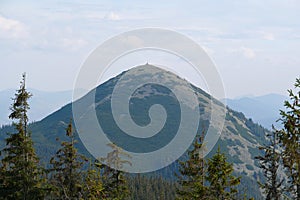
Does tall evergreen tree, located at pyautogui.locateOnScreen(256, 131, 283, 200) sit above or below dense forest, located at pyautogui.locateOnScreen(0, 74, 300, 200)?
below

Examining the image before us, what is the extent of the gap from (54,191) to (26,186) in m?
2.65

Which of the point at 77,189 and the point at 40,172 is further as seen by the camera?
the point at 40,172

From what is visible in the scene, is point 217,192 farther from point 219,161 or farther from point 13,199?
point 13,199

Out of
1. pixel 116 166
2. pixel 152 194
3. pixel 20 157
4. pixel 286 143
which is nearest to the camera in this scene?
pixel 286 143

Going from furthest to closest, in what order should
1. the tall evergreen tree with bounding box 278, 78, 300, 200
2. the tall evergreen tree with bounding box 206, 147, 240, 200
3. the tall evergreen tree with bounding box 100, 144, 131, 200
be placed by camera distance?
the tall evergreen tree with bounding box 100, 144, 131, 200 < the tall evergreen tree with bounding box 206, 147, 240, 200 < the tall evergreen tree with bounding box 278, 78, 300, 200

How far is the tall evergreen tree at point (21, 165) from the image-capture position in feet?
115

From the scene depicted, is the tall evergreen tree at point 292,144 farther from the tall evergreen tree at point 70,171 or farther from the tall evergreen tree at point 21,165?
the tall evergreen tree at point 21,165

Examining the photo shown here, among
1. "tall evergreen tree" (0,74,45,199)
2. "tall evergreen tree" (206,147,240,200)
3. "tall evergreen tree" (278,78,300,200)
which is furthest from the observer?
"tall evergreen tree" (0,74,45,199)

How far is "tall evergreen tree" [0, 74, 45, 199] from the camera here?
3503 cm

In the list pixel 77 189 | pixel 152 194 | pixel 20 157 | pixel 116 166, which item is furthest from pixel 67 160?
pixel 152 194

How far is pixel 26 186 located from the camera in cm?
3534

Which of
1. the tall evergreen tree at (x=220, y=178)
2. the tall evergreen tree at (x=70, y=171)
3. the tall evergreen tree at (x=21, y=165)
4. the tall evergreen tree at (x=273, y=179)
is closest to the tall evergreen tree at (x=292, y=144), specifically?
the tall evergreen tree at (x=273, y=179)

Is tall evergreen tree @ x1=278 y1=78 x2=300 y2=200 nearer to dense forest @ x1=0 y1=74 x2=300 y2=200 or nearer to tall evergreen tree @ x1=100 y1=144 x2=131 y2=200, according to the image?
dense forest @ x1=0 y1=74 x2=300 y2=200

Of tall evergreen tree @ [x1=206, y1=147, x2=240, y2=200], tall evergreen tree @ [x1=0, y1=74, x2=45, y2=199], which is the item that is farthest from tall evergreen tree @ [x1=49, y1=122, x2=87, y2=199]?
tall evergreen tree @ [x1=206, y1=147, x2=240, y2=200]
